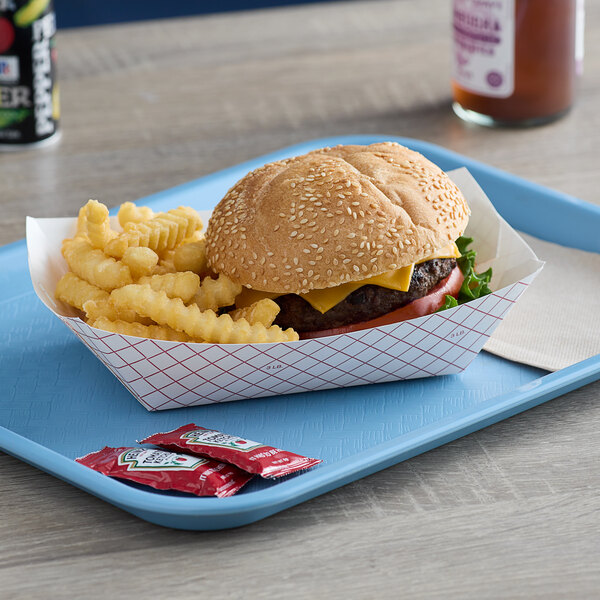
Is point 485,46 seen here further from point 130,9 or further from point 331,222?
point 130,9

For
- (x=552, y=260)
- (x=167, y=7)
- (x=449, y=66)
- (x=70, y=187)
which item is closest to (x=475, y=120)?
(x=449, y=66)

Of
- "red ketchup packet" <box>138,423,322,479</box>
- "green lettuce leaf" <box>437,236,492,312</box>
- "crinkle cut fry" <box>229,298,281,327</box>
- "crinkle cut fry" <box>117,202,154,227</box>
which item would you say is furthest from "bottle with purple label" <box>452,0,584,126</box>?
"red ketchup packet" <box>138,423,322,479</box>

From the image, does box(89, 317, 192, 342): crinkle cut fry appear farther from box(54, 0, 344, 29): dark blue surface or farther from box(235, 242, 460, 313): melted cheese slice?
box(54, 0, 344, 29): dark blue surface

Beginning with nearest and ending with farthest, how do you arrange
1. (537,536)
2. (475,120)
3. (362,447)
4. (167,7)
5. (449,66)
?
1. (537,536)
2. (362,447)
3. (475,120)
4. (449,66)
5. (167,7)

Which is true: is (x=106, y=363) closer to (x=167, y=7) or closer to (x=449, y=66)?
(x=449, y=66)

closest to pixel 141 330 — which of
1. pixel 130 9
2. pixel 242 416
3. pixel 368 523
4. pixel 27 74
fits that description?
pixel 242 416

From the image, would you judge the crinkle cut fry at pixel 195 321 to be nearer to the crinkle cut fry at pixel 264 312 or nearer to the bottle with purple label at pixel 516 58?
the crinkle cut fry at pixel 264 312
